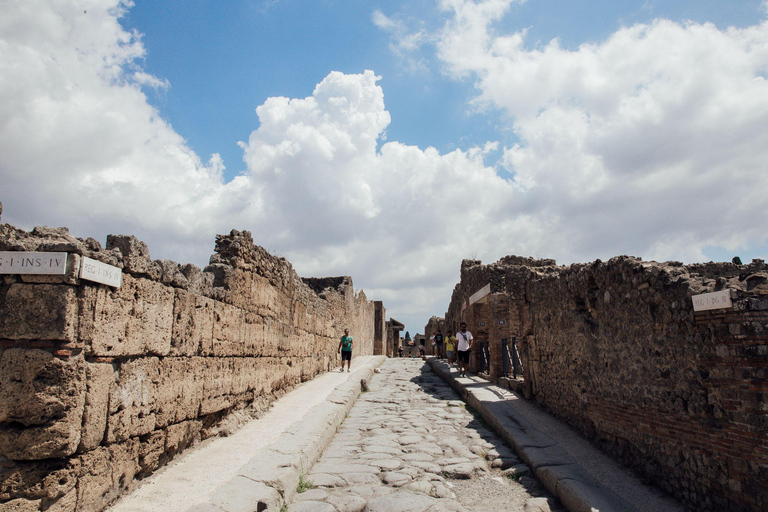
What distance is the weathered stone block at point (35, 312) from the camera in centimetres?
335

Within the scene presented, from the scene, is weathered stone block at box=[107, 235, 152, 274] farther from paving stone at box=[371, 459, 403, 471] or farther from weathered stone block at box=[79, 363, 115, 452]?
paving stone at box=[371, 459, 403, 471]

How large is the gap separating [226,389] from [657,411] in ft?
15.6

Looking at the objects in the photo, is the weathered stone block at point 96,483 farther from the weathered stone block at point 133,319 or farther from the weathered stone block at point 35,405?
the weathered stone block at point 133,319

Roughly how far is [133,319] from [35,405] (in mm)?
983

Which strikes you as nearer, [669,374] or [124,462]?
[124,462]

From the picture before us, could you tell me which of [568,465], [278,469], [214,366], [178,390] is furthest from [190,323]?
[568,465]

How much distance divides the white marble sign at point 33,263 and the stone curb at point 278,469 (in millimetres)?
1908

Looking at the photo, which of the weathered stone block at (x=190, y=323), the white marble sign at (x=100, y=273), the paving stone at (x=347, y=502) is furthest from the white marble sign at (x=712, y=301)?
the weathered stone block at (x=190, y=323)

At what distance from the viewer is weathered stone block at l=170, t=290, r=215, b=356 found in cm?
494

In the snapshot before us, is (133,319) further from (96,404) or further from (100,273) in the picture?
(96,404)

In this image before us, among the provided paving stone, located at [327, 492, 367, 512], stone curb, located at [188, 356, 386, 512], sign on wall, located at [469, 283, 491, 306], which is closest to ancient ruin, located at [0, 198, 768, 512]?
stone curb, located at [188, 356, 386, 512]

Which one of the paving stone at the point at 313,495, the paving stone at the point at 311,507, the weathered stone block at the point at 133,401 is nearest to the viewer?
the weathered stone block at the point at 133,401

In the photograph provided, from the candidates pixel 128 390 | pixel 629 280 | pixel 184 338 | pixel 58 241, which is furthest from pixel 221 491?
pixel 629 280

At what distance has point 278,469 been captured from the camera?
450 cm
